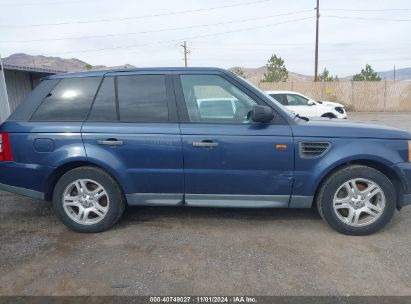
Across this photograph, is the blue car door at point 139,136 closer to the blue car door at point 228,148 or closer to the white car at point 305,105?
the blue car door at point 228,148

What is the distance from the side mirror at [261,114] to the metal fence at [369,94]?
81.2 ft

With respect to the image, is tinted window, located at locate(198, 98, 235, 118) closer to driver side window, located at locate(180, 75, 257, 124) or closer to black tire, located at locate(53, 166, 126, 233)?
driver side window, located at locate(180, 75, 257, 124)

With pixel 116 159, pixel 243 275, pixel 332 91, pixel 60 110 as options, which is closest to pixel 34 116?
pixel 60 110

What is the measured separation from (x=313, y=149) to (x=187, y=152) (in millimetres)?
1303

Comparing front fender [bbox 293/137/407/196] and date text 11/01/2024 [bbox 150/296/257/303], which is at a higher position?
front fender [bbox 293/137/407/196]

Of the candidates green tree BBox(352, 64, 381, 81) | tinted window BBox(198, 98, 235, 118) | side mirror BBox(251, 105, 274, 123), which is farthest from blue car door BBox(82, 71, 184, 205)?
green tree BBox(352, 64, 381, 81)

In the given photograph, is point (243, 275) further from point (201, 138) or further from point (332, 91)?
point (332, 91)

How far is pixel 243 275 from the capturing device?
287 centimetres

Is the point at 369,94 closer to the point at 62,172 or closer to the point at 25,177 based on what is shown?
the point at 62,172

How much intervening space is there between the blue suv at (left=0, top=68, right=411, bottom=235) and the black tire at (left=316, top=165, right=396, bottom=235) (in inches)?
0.4

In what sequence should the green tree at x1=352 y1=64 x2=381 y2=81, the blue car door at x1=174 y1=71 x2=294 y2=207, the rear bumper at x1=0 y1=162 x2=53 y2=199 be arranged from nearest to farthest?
the blue car door at x1=174 y1=71 x2=294 y2=207, the rear bumper at x1=0 y1=162 x2=53 y2=199, the green tree at x1=352 y1=64 x2=381 y2=81

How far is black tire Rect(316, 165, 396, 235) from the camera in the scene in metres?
3.47

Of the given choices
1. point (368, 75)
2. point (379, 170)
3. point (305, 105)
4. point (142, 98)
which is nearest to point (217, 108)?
point (142, 98)

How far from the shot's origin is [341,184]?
138 inches
